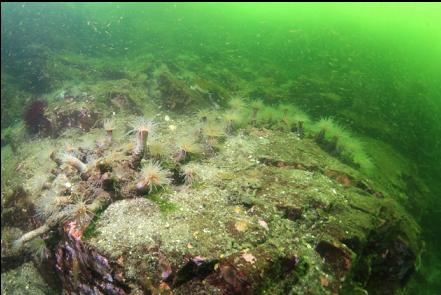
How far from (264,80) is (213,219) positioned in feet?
32.2

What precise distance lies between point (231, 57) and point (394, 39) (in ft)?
52.2

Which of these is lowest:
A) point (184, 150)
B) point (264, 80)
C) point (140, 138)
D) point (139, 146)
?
point (264, 80)

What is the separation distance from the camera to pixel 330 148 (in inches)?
296

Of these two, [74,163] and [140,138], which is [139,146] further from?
[74,163]

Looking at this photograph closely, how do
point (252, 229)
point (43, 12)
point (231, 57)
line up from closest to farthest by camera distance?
point (252, 229)
point (231, 57)
point (43, 12)

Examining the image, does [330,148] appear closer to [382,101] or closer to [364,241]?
[364,241]

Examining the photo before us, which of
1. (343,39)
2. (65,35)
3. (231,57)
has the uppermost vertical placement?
(343,39)

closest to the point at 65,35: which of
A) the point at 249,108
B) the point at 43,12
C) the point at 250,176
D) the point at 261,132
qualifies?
the point at 43,12

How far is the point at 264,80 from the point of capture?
1315cm

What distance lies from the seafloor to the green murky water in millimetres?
698

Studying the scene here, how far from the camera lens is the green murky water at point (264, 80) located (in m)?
7.91

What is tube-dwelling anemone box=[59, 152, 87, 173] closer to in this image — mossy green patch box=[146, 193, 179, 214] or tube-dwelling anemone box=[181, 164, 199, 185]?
mossy green patch box=[146, 193, 179, 214]

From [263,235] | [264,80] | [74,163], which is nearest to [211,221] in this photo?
[263,235]

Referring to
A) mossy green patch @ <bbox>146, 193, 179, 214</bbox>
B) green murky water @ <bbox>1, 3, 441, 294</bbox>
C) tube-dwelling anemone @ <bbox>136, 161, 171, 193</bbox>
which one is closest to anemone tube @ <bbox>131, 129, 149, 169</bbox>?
tube-dwelling anemone @ <bbox>136, 161, 171, 193</bbox>
